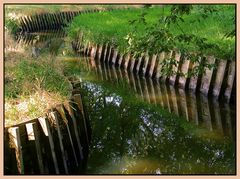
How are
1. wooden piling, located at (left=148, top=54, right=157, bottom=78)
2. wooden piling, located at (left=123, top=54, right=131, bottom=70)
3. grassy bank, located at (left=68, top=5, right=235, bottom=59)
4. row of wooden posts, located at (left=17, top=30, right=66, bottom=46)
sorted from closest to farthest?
grassy bank, located at (left=68, top=5, right=235, bottom=59), wooden piling, located at (left=148, top=54, right=157, bottom=78), wooden piling, located at (left=123, top=54, right=131, bottom=70), row of wooden posts, located at (left=17, top=30, right=66, bottom=46)

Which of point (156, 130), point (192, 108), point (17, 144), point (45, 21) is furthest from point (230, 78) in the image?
point (45, 21)

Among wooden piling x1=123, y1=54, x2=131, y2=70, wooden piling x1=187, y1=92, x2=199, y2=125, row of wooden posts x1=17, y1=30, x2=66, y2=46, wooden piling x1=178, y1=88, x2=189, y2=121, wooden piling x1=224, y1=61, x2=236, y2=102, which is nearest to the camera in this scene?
wooden piling x1=187, y1=92, x2=199, y2=125

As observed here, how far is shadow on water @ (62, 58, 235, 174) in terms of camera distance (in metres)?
8.87

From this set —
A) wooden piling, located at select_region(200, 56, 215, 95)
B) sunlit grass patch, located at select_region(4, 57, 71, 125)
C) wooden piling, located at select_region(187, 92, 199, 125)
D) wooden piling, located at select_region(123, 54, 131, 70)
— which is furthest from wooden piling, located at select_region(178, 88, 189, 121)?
wooden piling, located at select_region(123, 54, 131, 70)

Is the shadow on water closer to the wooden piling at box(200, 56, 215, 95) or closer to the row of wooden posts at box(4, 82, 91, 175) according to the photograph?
the wooden piling at box(200, 56, 215, 95)

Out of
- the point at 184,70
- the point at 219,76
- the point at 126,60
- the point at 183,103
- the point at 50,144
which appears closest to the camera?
the point at 50,144

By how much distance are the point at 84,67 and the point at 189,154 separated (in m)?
9.74

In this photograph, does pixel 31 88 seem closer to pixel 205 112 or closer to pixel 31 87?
pixel 31 87

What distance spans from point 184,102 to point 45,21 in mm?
22536

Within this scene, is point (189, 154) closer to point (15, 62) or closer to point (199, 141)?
point (199, 141)

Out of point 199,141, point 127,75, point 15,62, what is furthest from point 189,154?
point 127,75

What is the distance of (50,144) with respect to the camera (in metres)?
7.69

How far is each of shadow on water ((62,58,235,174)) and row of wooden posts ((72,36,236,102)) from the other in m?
0.28

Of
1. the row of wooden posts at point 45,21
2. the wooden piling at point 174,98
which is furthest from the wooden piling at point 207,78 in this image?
the row of wooden posts at point 45,21
